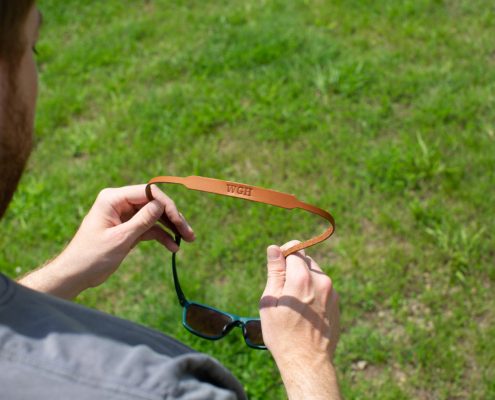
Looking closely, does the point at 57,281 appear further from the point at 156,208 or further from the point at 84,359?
the point at 84,359

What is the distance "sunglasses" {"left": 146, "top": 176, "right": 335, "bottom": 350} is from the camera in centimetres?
174

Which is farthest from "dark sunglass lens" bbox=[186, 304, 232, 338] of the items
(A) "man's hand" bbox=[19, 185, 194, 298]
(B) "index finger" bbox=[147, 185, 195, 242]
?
(A) "man's hand" bbox=[19, 185, 194, 298]

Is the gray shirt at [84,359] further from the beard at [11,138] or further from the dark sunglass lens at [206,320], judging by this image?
the dark sunglass lens at [206,320]

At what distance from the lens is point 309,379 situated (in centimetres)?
156

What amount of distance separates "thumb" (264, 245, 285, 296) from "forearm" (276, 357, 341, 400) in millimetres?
233

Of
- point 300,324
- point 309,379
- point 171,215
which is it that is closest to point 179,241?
point 171,215

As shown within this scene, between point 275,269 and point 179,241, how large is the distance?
0.51 m

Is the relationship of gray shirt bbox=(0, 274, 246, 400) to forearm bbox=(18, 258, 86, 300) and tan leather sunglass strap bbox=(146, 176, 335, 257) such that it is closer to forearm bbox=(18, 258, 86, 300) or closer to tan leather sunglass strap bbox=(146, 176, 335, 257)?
tan leather sunglass strap bbox=(146, 176, 335, 257)

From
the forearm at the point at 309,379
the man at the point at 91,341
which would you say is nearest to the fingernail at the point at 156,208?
the man at the point at 91,341

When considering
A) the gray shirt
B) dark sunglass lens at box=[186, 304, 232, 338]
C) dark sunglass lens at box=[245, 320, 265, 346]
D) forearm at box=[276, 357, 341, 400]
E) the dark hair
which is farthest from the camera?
dark sunglass lens at box=[186, 304, 232, 338]

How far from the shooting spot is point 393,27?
453 centimetres

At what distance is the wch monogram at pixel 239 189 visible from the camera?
5.71ft

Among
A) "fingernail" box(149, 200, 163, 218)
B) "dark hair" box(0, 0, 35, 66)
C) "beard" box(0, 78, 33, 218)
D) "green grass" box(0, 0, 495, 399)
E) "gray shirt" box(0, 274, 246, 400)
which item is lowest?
"green grass" box(0, 0, 495, 399)

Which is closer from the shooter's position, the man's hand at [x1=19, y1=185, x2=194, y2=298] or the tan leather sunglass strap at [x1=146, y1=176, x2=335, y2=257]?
the tan leather sunglass strap at [x1=146, y1=176, x2=335, y2=257]
